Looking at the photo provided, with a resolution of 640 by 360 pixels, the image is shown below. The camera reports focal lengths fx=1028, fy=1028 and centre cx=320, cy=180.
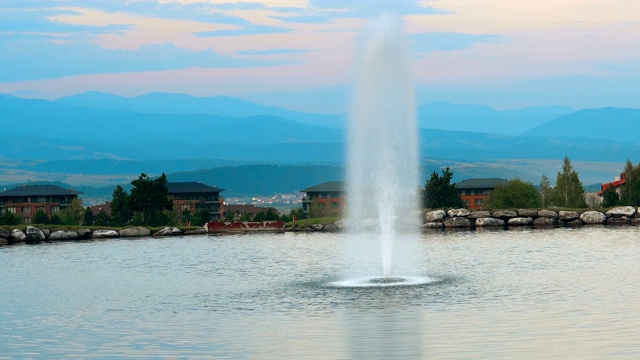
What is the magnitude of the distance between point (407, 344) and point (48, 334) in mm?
15337

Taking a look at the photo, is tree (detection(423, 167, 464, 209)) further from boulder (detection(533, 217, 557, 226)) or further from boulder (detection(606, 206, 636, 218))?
boulder (detection(606, 206, 636, 218))

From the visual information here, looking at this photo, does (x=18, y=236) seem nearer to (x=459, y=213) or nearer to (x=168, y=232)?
(x=168, y=232)

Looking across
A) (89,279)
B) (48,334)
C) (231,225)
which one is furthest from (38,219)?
(48,334)

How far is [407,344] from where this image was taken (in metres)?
37.7

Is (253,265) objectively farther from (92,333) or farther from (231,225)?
(231,225)

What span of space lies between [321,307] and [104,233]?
82013mm

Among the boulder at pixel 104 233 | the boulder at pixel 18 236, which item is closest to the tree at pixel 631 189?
the boulder at pixel 104 233

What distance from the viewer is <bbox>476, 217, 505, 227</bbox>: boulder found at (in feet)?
411

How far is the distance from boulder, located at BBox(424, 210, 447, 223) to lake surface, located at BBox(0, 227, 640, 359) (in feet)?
133

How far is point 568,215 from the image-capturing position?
124875mm

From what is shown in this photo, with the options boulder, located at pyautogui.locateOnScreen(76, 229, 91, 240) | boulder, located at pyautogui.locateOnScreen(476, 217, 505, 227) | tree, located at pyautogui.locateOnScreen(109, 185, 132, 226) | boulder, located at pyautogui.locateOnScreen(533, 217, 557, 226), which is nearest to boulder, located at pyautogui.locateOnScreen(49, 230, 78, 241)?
boulder, located at pyautogui.locateOnScreen(76, 229, 91, 240)

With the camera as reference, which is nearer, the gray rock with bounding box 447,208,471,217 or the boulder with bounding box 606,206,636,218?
the boulder with bounding box 606,206,636,218

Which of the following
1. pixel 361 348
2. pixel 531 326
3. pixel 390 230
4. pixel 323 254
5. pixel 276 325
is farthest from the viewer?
pixel 323 254

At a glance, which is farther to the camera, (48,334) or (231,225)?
(231,225)
